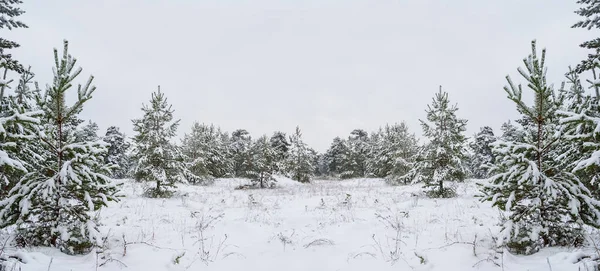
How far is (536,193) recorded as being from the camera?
645 centimetres

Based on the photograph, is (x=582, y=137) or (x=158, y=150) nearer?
(x=582, y=137)

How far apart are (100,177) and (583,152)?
9.98 metres

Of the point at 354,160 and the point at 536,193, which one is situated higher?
the point at 354,160

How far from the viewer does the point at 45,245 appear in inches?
259

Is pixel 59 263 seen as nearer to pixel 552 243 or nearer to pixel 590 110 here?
pixel 552 243

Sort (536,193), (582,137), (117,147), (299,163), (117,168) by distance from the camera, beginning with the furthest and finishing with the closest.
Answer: (299,163)
(117,147)
(117,168)
(536,193)
(582,137)

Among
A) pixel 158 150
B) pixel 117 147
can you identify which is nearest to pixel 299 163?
pixel 117 147

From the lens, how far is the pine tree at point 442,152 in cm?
1523

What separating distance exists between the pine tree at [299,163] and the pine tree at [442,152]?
28846mm

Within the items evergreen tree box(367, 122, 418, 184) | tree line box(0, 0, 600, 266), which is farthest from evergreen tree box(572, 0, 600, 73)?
evergreen tree box(367, 122, 418, 184)

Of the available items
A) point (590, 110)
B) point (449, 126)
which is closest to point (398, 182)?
point (449, 126)

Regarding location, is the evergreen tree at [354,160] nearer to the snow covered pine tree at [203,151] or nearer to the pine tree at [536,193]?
the snow covered pine tree at [203,151]

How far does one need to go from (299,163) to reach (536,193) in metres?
38.8

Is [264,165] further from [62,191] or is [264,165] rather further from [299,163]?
[62,191]
